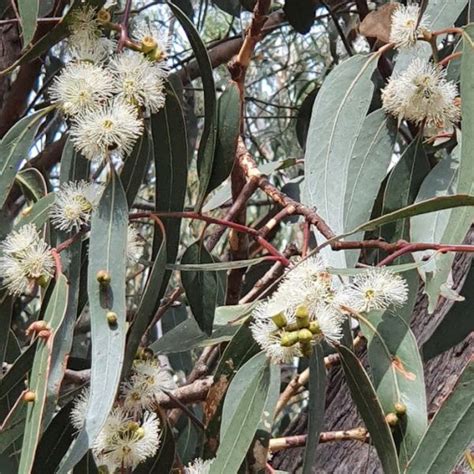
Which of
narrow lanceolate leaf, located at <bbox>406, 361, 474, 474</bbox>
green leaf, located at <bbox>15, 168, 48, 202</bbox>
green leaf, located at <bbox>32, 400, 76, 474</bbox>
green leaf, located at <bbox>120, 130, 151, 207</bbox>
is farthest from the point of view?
green leaf, located at <bbox>15, 168, 48, 202</bbox>

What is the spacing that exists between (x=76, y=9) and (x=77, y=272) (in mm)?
311

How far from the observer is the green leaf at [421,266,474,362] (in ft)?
3.95

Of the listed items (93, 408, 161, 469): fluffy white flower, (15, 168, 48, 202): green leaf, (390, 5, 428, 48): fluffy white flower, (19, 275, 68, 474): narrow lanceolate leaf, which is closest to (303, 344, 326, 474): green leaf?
(93, 408, 161, 469): fluffy white flower

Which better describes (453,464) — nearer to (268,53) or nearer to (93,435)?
(93,435)

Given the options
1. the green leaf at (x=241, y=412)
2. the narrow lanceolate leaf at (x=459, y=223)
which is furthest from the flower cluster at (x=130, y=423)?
the narrow lanceolate leaf at (x=459, y=223)

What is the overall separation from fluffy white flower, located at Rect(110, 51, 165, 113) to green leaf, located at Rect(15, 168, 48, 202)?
397 mm

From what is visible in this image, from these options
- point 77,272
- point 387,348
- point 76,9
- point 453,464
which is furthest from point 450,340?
point 76,9

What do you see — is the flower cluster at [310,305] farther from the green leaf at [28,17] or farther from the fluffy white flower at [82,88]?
the green leaf at [28,17]

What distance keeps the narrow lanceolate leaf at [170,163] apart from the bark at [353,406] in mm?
456

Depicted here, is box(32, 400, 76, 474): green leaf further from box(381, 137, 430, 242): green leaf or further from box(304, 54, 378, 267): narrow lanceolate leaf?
box(381, 137, 430, 242): green leaf

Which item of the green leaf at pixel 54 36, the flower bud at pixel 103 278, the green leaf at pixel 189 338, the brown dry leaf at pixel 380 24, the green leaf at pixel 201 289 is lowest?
the green leaf at pixel 189 338

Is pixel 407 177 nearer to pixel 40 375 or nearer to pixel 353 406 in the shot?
pixel 353 406

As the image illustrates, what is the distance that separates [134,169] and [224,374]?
30 cm

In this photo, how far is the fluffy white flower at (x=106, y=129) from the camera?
908 mm
